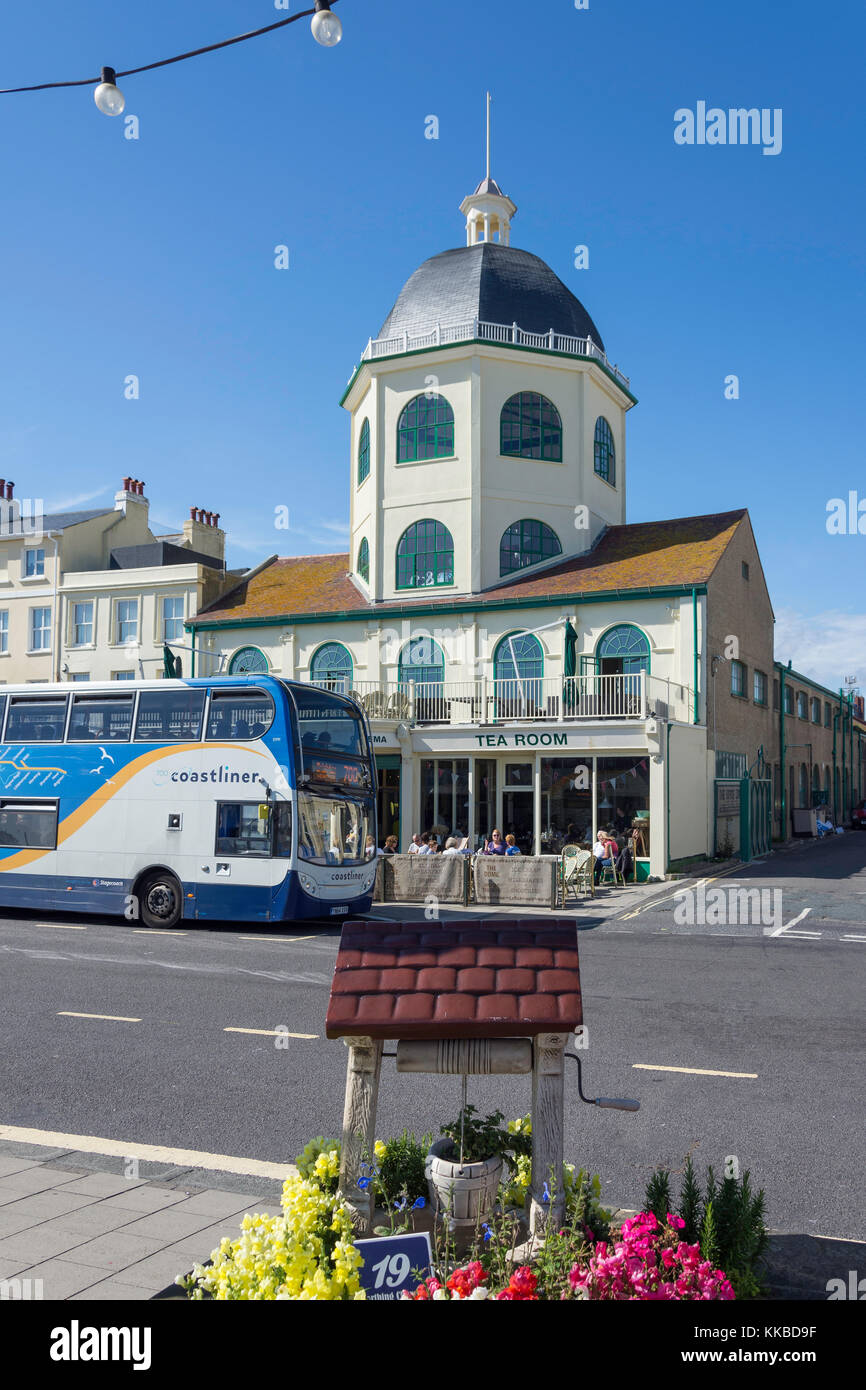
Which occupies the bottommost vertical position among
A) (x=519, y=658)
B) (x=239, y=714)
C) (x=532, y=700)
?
(x=239, y=714)

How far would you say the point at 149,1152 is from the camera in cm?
623

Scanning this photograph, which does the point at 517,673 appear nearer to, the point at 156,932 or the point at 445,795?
the point at 445,795

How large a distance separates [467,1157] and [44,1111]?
420 centimetres

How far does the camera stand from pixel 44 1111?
7164 mm

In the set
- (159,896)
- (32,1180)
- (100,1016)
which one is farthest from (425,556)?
(32,1180)

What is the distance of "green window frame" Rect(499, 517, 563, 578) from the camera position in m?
31.3

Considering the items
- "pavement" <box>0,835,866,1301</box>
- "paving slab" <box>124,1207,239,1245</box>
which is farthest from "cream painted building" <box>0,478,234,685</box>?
"paving slab" <box>124,1207,239,1245</box>

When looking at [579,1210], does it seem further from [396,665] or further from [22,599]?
[22,599]

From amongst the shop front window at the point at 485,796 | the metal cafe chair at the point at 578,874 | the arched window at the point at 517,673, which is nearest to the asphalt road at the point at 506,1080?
the metal cafe chair at the point at 578,874

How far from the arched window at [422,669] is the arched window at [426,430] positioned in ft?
18.9

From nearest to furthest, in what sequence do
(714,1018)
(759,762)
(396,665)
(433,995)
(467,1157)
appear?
(433,995) < (467,1157) < (714,1018) < (396,665) < (759,762)

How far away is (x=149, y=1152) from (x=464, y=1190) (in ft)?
9.69
